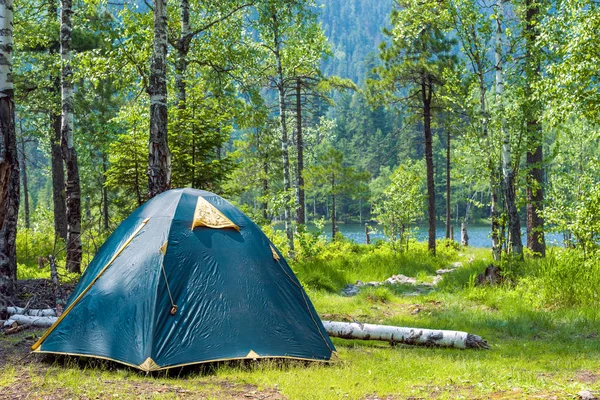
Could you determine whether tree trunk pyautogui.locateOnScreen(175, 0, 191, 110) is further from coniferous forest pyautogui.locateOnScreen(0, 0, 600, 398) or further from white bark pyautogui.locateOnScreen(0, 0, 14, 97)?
white bark pyautogui.locateOnScreen(0, 0, 14, 97)

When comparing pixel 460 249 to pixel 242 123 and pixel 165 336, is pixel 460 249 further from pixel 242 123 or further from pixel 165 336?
pixel 165 336

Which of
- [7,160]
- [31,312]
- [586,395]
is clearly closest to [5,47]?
[7,160]

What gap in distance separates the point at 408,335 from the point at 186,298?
3.27 m

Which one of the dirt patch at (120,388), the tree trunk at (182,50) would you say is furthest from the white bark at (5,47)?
the tree trunk at (182,50)

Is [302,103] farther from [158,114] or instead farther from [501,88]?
[158,114]

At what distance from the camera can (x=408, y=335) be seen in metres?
7.67

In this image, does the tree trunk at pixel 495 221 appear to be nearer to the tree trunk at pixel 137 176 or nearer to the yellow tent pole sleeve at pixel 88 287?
the tree trunk at pixel 137 176

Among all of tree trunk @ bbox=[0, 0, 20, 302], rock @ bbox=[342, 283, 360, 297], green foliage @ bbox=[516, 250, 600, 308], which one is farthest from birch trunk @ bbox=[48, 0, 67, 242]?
green foliage @ bbox=[516, 250, 600, 308]

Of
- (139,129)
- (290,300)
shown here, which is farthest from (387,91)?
(290,300)

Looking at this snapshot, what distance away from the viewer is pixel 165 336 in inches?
243

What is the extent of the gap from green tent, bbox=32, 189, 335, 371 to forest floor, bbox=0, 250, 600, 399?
0.21 meters

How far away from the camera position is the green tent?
623 centimetres

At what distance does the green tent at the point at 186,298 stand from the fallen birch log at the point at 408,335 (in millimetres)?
879

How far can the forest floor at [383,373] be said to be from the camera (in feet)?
17.0
